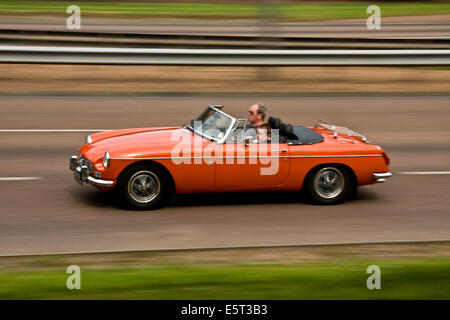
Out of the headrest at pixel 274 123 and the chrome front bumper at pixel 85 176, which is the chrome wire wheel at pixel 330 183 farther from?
the chrome front bumper at pixel 85 176

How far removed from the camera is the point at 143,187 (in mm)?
9031

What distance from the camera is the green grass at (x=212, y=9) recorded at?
120ft


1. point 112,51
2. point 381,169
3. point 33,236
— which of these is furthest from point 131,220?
point 112,51

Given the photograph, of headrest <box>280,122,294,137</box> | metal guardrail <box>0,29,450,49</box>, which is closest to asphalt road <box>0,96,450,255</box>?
headrest <box>280,122,294,137</box>

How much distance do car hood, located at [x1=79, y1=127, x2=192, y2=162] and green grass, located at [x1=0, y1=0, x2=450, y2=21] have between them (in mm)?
26719

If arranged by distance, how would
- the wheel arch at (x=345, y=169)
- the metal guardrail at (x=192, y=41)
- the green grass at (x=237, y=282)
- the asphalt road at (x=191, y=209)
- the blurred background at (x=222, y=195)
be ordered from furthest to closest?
the metal guardrail at (x=192, y=41)
the wheel arch at (x=345, y=169)
the asphalt road at (x=191, y=209)
the blurred background at (x=222, y=195)
the green grass at (x=237, y=282)

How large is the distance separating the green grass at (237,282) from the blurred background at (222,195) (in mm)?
17

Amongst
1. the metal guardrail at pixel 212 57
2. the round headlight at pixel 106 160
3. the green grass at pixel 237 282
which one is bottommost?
the green grass at pixel 237 282

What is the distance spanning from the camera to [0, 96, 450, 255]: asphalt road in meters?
8.09

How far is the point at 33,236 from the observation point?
8039 millimetres

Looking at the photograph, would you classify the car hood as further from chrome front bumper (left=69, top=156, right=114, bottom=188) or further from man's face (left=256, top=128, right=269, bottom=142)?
man's face (left=256, top=128, right=269, bottom=142)

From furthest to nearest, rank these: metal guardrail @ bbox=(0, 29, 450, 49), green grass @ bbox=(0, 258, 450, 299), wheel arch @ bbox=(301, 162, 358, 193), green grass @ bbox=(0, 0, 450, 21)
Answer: green grass @ bbox=(0, 0, 450, 21), metal guardrail @ bbox=(0, 29, 450, 49), wheel arch @ bbox=(301, 162, 358, 193), green grass @ bbox=(0, 258, 450, 299)

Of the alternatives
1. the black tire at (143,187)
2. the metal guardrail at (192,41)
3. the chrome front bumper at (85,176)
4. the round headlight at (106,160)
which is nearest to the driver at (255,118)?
the black tire at (143,187)
